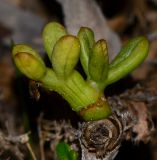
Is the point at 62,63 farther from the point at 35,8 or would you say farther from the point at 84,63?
the point at 35,8

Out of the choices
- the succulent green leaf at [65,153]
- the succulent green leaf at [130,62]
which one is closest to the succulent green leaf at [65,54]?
the succulent green leaf at [130,62]

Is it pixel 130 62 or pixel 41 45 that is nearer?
pixel 130 62

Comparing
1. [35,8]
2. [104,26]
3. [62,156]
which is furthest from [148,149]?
[35,8]

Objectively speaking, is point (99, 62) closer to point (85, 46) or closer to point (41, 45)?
point (85, 46)

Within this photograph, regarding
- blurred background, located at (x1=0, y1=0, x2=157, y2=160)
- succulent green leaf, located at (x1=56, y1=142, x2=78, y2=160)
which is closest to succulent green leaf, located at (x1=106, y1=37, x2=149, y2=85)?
succulent green leaf, located at (x1=56, y1=142, x2=78, y2=160)

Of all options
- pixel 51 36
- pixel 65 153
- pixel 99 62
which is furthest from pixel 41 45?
pixel 99 62
